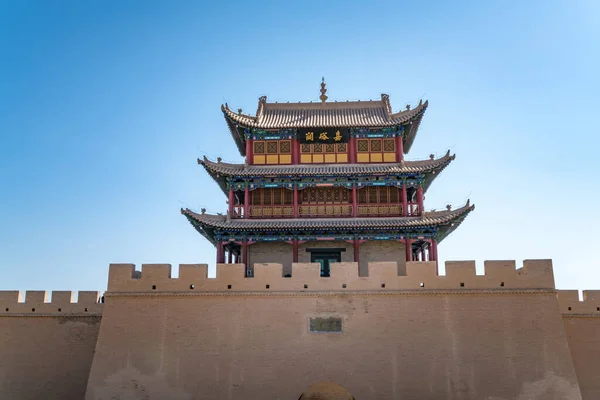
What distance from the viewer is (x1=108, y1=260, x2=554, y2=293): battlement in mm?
16750

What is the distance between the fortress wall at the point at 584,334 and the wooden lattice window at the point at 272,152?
11570mm

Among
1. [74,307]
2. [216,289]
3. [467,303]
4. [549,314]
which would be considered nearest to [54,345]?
[74,307]

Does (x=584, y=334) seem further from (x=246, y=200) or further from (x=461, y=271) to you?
(x=246, y=200)

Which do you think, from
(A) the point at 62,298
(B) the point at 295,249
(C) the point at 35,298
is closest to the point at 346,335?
(B) the point at 295,249

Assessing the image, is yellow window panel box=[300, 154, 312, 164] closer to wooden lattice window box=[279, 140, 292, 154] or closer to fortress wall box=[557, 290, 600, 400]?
wooden lattice window box=[279, 140, 292, 154]

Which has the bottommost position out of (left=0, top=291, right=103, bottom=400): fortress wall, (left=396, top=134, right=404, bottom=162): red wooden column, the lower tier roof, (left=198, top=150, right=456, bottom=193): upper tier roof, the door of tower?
(left=0, top=291, right=103, bottom=400): fortress wall

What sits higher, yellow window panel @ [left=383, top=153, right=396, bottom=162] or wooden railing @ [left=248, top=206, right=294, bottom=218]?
yellow window panel @ [left=383, top=153, right=396, bottom=162]

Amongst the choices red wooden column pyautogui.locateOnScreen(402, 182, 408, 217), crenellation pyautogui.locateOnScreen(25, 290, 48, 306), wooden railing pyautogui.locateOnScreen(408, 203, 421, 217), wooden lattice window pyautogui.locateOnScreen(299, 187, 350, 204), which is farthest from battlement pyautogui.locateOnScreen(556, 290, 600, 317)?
crenellation pyautogui.locateOnScreen(25, 290, 48, 306)

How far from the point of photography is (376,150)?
76.7 ft

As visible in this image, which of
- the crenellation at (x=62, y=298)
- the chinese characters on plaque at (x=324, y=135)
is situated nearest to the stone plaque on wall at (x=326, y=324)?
the crenellation at (x=62, y=298)

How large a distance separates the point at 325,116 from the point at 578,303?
12.3 metres

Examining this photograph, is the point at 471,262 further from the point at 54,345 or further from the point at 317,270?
the point at 54,345

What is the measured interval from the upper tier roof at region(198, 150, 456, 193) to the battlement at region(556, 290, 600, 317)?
23.1 feet

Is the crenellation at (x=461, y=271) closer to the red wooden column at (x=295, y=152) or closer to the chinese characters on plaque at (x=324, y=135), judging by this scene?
the chinese characters on plaque at (x=324, y=135)
